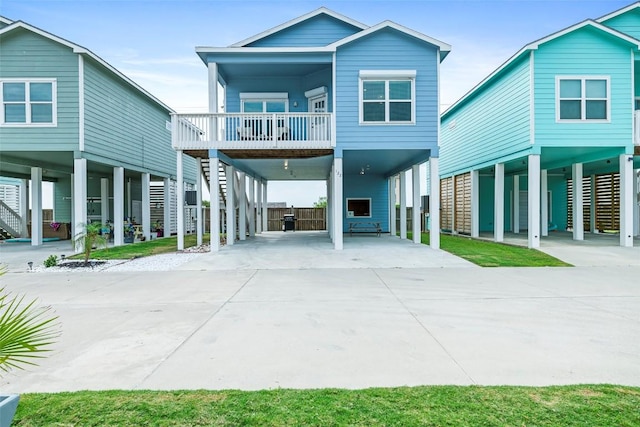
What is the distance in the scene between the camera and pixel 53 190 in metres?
19.3

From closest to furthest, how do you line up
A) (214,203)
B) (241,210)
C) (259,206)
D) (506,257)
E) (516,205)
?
(506,257) < (214,203) < (241,210) < (516,205) < (259,206)

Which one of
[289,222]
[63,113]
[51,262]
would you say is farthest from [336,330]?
[289,222]

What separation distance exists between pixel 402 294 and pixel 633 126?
11.8m

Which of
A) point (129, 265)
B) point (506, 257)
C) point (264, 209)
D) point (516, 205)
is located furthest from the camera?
point (264, 209)

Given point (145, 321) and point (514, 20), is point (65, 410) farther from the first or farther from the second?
point (514, 20)

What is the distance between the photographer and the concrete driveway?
3088 millimetres

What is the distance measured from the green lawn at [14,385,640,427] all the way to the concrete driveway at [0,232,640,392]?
0.74ft

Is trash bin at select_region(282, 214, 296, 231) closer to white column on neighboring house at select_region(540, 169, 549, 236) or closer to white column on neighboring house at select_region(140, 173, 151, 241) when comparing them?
white column on neighboring house at select_region(140, 173, 151, 241)

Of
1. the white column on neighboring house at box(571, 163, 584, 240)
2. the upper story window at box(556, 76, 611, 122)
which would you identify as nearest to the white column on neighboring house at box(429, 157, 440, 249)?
the upper story window at box(556, 76, 611, 122)

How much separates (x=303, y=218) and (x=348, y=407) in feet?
68.6

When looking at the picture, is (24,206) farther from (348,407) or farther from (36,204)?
(348,407)

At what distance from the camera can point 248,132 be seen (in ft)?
39.8

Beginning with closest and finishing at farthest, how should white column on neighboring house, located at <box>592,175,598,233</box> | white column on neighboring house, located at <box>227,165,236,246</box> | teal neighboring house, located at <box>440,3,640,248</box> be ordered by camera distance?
teal neighboring house, located at <box>440,3,640,248</box> < white column on neighboring house, located at <box>227,165,236,246</box> < white column on neighboring house, located at <box>592,175,598,233</box>

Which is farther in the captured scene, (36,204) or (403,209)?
(403,209)
